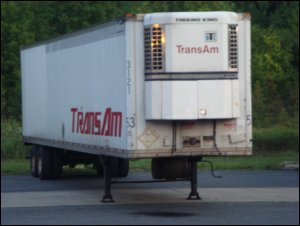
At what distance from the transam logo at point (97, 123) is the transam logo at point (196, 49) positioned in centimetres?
173

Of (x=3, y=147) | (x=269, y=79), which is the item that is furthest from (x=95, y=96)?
(x=269, y=79)

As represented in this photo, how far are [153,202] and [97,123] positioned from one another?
2.00m

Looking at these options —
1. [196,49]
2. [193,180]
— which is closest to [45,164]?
[193,180]

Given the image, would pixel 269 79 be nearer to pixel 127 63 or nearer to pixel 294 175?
pixel 294 175

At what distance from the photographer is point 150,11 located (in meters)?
58.5

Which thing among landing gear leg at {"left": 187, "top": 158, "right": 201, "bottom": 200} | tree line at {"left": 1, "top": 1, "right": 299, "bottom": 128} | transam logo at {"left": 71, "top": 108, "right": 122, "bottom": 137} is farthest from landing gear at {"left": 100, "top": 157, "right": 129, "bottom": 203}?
tree line at {"left": 1, "top": 1, "right": 299, "bottom": 128}

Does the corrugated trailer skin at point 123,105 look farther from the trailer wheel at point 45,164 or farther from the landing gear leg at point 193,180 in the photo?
the trailer wheel at point 45,164

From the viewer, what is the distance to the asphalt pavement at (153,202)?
17.3m

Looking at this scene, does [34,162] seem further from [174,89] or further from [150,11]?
[150,11]

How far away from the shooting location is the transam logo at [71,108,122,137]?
64.8 ft

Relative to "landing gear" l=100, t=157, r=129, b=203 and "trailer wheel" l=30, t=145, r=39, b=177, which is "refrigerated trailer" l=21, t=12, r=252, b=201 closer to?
"landing gear" l=100, t=157, r=129, b=203

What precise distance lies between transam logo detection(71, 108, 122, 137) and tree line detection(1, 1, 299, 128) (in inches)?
947

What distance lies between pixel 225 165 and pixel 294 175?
394 centimetres

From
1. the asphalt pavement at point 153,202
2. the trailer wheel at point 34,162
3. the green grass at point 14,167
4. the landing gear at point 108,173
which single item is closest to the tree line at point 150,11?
the green grass at point 14,167
